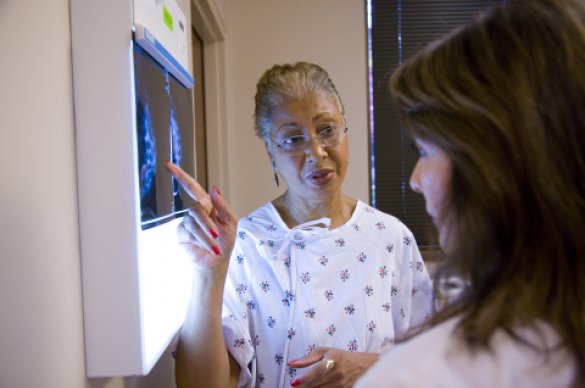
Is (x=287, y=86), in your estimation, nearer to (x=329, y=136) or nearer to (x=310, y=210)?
(x=329, y=136)

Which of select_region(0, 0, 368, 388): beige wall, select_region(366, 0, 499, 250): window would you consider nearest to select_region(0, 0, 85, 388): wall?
select_region(0, 0, 368, 388): beige wall

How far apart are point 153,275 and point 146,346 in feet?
0.40

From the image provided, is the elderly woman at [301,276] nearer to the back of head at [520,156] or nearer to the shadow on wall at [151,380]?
the shadow on wall at [151,380]

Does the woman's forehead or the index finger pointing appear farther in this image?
the woman's forehead

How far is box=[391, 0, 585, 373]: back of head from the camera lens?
510 mm

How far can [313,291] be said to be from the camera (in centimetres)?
126

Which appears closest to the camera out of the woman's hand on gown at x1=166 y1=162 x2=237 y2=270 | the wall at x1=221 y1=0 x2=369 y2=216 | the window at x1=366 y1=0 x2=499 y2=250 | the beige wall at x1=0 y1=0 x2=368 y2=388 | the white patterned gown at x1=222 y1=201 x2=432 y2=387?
the beige wall at x1=0 y1=0 x2=368 y2=388

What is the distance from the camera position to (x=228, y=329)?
1158 mm

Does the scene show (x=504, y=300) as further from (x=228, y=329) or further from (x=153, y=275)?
(x=228, y=329)

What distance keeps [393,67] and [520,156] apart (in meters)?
2.86

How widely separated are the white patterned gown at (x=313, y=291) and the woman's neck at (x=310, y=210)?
4 centimetres

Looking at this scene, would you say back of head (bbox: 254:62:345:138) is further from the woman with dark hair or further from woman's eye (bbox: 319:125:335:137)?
the woman with dark hair

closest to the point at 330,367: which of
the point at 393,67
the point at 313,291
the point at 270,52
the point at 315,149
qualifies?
the point at 313,291

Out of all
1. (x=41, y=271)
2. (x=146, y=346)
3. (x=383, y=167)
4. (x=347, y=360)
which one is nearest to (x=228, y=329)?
(x=347, y=360)
